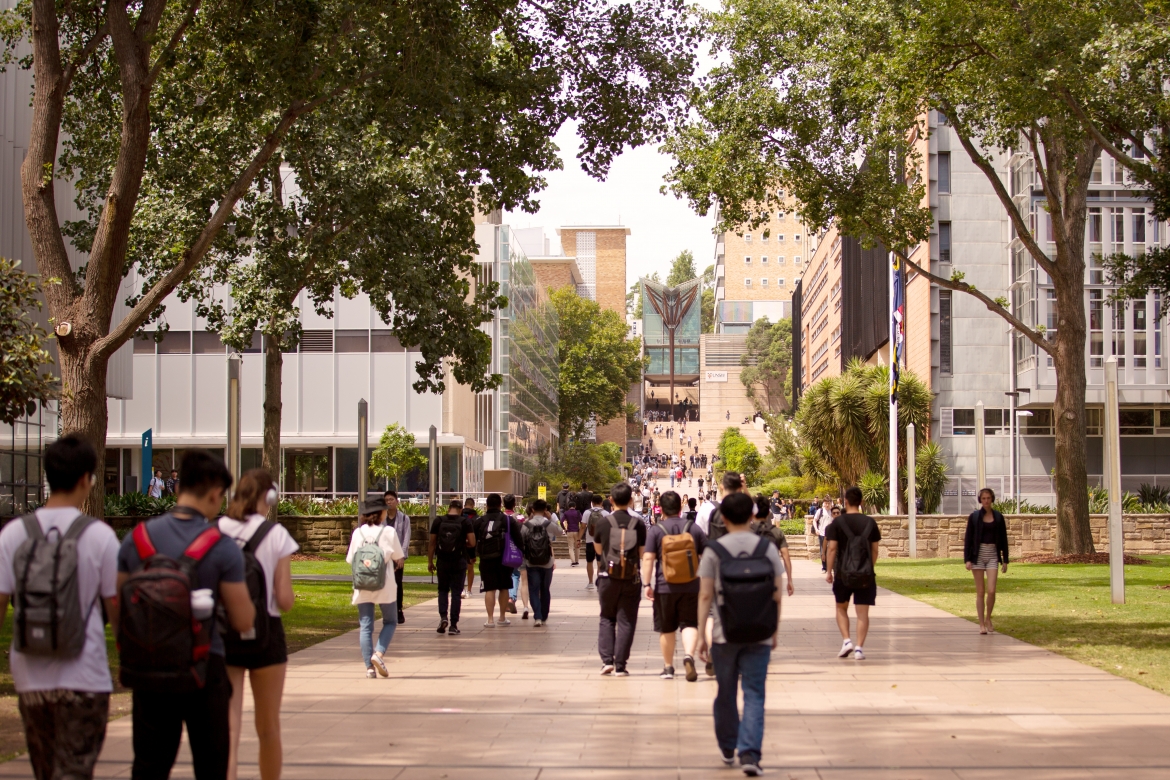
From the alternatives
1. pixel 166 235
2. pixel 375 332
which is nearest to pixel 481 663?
pixel 166 235

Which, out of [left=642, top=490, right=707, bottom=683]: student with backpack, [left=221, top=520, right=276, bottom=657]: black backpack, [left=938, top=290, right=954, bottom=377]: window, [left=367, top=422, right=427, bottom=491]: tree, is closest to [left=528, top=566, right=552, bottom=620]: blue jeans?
[left=642, top=490, right=707, bottom=683]: student with backpack

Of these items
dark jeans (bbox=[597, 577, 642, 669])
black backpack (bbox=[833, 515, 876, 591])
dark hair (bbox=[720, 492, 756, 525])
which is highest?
dark hair (bbox=[720, 492, 756, 525])

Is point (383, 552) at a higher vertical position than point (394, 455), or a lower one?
lower

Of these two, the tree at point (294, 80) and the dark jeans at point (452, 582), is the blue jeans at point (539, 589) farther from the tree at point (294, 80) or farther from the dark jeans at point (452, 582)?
the tree at point (294, 80)

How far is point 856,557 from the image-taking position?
12.6 m

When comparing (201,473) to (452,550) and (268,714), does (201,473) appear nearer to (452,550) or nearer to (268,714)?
(268,714)

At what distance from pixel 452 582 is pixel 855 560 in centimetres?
524

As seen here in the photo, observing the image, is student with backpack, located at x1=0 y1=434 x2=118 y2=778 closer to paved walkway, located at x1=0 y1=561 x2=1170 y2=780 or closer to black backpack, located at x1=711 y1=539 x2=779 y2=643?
paved walkway, located at x1=0 y1=561 x2=1170 y2=780

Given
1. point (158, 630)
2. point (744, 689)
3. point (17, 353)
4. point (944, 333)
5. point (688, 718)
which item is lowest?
point (688, 718)

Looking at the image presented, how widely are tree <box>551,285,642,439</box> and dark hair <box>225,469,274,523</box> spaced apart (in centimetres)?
7582

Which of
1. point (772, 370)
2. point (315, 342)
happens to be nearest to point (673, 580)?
point (315, 342)

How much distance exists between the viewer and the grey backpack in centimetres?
496

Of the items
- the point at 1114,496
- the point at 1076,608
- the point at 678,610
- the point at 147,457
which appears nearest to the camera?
the point at 678,610

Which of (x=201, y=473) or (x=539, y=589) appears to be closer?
(x=201, y=473)
